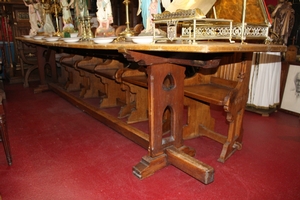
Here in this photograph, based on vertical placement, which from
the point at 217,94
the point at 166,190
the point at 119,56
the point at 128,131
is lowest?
the point at 166,190

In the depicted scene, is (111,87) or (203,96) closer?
(203,96)

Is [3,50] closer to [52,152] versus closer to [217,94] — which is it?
[52,152]

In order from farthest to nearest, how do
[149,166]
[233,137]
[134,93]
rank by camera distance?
[134,93] < [233,137] < [149,166]

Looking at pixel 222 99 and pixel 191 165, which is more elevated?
pixel 222 99

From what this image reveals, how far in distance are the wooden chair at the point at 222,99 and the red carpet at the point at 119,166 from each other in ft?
0.41

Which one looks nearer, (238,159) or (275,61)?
(238,159)

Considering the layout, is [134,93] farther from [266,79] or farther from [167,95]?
[266,79]

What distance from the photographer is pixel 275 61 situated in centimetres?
388

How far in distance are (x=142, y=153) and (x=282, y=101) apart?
267cm

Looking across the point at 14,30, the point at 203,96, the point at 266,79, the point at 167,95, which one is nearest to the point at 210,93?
the point at 203,96

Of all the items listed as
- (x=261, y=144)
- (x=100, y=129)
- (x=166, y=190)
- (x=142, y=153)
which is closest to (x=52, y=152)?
(x=100, y=129)

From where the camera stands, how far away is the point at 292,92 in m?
3.97

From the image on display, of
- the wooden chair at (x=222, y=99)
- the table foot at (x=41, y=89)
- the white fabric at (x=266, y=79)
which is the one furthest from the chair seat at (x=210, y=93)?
the table foot at (x=41, y=89)

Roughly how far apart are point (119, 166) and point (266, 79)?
2.73 metres
